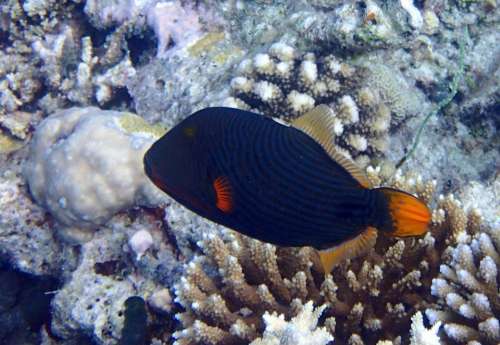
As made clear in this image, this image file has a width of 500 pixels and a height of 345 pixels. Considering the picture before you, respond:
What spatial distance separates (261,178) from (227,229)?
178 centimetres

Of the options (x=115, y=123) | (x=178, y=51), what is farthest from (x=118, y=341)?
(x=178, y=51)


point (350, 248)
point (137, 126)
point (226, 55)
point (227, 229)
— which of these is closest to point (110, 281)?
point (227, 229)

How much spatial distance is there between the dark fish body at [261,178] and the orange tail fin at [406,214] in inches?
4.4

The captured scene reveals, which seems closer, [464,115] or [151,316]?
[151,316]

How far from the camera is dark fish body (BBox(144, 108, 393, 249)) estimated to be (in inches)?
66.4

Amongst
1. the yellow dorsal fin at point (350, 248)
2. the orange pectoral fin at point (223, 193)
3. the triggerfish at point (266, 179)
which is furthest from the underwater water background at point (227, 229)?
the orange pectoral fin at point (223, 193)

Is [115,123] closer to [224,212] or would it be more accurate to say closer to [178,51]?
[178,51]

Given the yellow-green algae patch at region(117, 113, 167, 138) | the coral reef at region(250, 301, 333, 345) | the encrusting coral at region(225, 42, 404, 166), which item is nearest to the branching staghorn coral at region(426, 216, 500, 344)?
the coral reef at region(250, 301, 333, 345)

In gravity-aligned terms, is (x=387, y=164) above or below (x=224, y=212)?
below

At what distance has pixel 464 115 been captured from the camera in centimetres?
413

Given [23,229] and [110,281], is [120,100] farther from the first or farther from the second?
[110,281]

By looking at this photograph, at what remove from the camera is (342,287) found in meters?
3.04

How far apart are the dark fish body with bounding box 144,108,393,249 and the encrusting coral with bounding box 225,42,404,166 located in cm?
213

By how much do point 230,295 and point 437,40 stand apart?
296 cm
